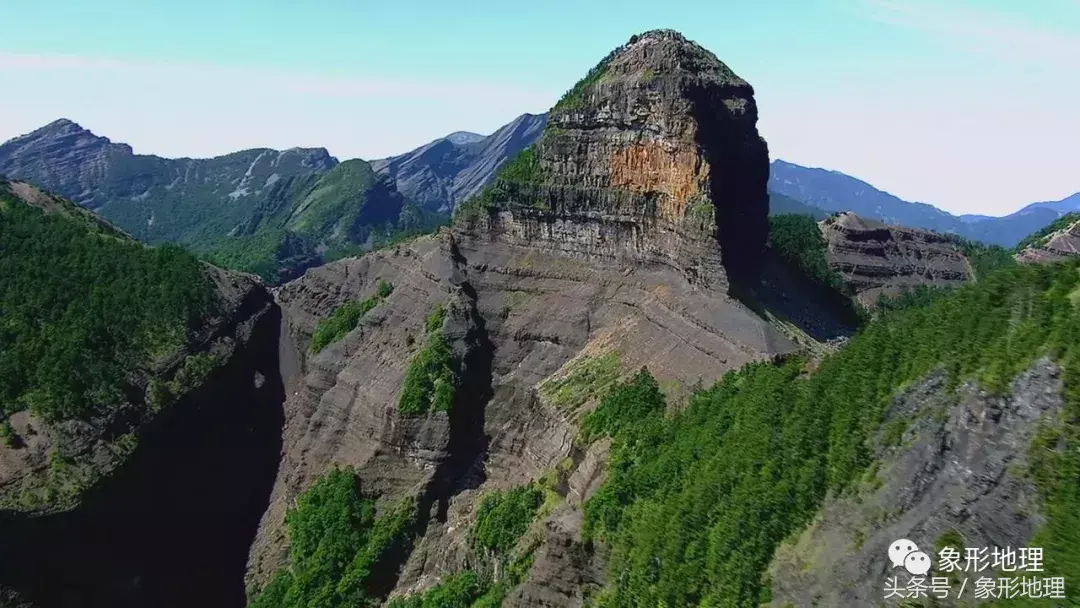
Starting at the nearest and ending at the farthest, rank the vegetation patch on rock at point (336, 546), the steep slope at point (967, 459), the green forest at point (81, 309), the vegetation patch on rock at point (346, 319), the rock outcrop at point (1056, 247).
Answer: the steep slope at point (967, 459) < the vegetation patch on rock at point (336, 546) < the green forest at point (81, 309) < the vegetation patch on rock at point (346, 319) < the rock outcrop at point (1056, 247)

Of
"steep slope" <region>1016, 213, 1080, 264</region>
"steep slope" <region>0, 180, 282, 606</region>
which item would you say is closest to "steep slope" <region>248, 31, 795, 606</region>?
"steep slope" <region>0, 180, 282, 606</region>

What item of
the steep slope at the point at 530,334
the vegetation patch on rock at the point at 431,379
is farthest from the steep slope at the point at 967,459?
the vegetation patch on rock at the point at 431,379

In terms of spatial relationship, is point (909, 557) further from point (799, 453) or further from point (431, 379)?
point (431, 379)

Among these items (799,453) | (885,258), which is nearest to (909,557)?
(799,453)

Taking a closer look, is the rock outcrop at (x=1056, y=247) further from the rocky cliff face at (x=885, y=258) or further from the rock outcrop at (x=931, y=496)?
the rock outcrop at (x=931, y=496)

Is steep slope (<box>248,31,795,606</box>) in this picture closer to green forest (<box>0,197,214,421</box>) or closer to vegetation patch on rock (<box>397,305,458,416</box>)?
vegetation patch on rock (<box>397,305,458,416</box>)

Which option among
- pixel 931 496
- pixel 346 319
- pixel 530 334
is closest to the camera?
pixel 931 496

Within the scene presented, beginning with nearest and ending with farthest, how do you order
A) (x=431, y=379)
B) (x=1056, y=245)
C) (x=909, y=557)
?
(x=909, y=557) → (x=431, y=379) → (x=1056, y=245)
